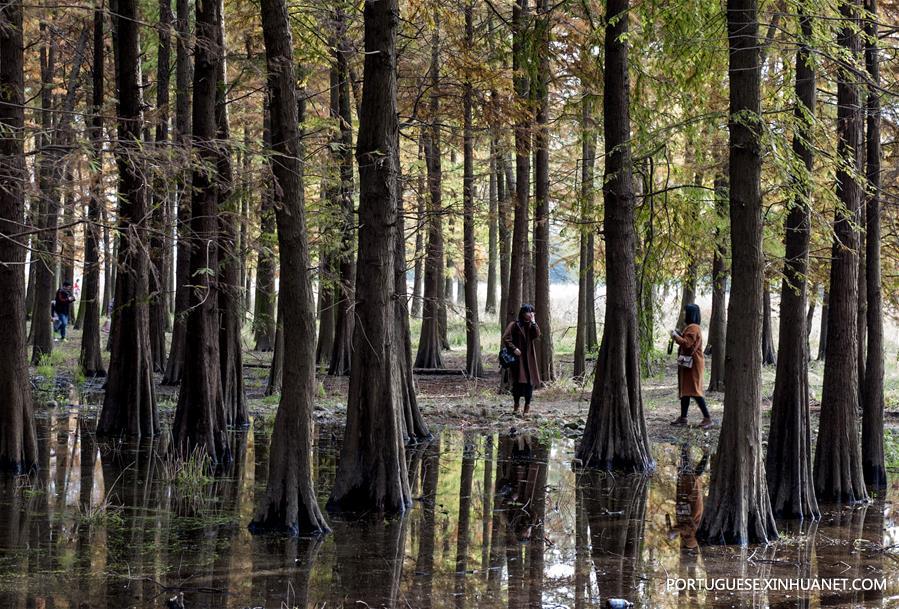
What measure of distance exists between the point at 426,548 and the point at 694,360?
8.31 m

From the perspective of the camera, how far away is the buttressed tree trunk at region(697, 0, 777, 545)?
8.54m

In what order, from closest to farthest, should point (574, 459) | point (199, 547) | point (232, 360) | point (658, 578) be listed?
1. point (658, 578)
2. point (199, 547)
3. point (574, 459)
4. point (232, 360)

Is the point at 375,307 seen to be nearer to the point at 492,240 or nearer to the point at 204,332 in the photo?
the point at 204,332

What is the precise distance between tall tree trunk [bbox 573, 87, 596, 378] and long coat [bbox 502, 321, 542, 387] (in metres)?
1.50

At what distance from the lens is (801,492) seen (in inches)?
392

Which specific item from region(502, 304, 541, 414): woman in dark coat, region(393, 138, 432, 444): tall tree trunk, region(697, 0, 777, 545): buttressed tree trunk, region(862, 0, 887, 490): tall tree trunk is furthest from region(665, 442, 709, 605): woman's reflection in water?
region(393, 138, 432, 444): tall tree trunk

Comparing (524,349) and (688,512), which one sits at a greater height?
(524,349)

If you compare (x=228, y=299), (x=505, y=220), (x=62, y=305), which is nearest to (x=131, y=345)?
(x=228, y=299)

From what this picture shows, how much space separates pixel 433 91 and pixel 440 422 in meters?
5.93

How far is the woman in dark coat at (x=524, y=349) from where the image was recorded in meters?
16.6

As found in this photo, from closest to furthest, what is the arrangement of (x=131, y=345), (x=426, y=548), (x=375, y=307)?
(x=426, y=548)
(x=375, y=307)
(x=131, y=345)

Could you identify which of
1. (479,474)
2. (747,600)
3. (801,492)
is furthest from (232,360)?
(747,600)

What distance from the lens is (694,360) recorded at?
50.7ft

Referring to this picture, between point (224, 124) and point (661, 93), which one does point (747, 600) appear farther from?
point (224, 124)
